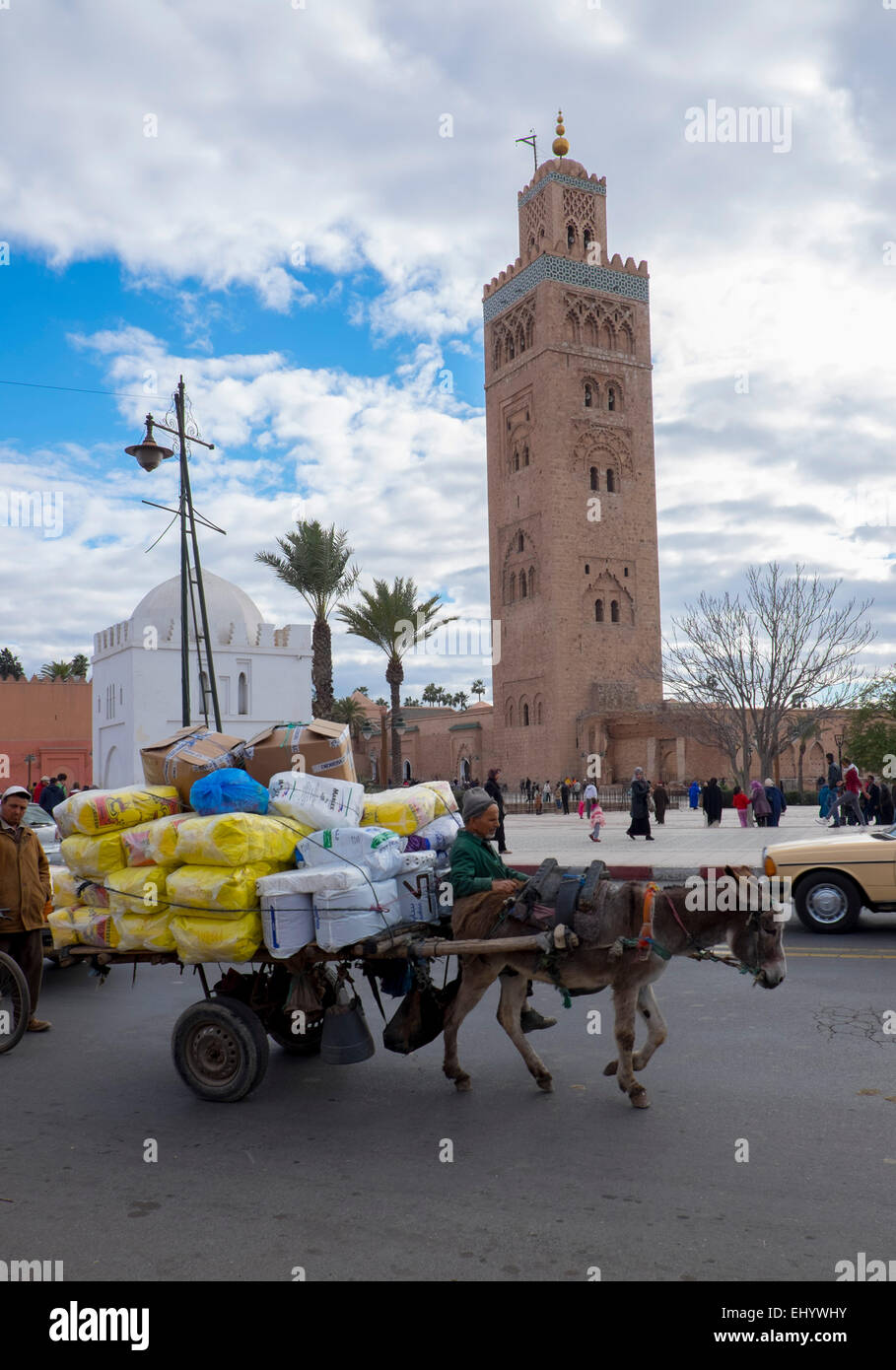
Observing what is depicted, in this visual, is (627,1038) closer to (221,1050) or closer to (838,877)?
(221,1050)

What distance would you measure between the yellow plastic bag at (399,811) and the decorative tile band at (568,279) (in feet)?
181

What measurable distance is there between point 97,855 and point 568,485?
171 feet

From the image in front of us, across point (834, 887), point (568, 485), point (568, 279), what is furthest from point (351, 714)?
point (834, 887)

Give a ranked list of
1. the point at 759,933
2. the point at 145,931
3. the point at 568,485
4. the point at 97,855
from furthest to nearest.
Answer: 1. the point at 568,485
2. the point at 97,855
3. the point at 145,931
4. the point at 759,933

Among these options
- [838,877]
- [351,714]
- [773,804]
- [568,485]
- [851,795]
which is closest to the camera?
[838,877]

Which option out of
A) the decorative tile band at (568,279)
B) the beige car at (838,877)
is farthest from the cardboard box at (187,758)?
the decorative tile band at (568,279)

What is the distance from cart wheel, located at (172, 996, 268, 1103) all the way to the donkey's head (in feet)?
8.24

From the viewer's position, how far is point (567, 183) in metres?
58.4

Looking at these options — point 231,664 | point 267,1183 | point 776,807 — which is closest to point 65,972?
point 267,1183

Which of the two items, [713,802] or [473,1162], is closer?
[473,1162]

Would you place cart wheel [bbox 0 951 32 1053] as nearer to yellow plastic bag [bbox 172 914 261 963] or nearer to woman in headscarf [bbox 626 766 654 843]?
yellow plastic bag [bbox 172 914 261 963]

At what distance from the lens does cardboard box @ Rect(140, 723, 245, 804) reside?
584 cm

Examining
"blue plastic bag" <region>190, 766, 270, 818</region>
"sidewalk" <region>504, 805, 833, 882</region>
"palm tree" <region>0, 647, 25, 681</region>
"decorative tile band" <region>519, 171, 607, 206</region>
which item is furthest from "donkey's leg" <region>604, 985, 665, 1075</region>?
"palm tree" <region>0, 647, 25, 681</region>
